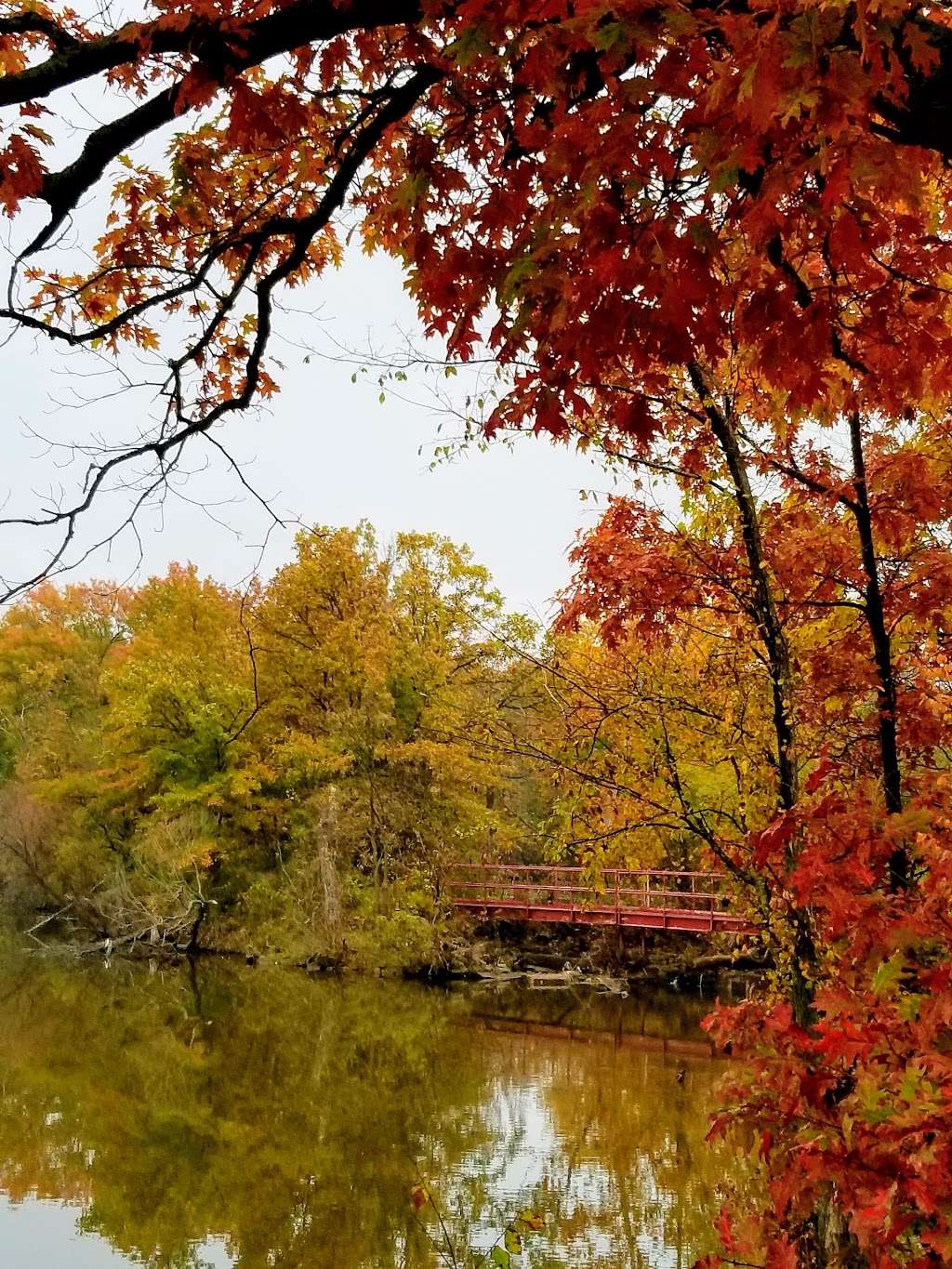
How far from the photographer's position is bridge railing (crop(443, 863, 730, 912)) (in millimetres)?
21500

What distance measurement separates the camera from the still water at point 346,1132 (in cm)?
880

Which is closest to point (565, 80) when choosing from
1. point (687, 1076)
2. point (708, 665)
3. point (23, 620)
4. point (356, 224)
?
point (356, 224)

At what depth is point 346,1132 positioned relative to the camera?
11.5 meters

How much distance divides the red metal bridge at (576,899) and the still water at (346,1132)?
2.22 meters

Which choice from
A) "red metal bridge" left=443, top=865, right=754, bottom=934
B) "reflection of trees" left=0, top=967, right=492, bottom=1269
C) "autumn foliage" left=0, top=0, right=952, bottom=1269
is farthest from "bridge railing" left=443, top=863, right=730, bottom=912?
"autumn foliage" left=0, top=0, right=952, bottom=1269

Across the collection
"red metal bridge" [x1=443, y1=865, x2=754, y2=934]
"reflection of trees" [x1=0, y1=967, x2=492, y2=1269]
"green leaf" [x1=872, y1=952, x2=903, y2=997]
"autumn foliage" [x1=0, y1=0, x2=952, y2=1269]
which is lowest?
"reflection of trees" [x1=0, y1=967, x2=492, y2=1269]

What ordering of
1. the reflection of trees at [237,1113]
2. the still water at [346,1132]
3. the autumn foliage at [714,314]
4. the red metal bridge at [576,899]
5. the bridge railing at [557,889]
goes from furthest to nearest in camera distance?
the bridge railing at [557,889]
the red metal bridge at [576,899]
the reflection of trees at [237,1113]
the still water at [346,1132]
the autumn foliage at [714,314]

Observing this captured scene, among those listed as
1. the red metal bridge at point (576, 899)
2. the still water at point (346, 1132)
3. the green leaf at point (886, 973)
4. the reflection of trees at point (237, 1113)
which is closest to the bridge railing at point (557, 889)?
the red metal bridge at point (576, 899)

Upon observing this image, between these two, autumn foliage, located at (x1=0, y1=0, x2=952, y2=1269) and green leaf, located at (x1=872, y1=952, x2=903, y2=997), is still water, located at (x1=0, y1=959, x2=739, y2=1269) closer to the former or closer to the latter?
autumn foliage, located at (x1=0, y1=0, x2=952, y2=1269)

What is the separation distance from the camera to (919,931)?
7.86ft

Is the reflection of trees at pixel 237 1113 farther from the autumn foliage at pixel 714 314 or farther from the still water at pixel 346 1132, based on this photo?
the autumn foliage at pixel 714 314

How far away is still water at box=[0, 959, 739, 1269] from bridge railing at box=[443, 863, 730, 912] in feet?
10.6

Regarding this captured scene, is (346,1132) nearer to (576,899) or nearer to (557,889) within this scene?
(557,889)

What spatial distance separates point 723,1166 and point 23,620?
1269 inches
